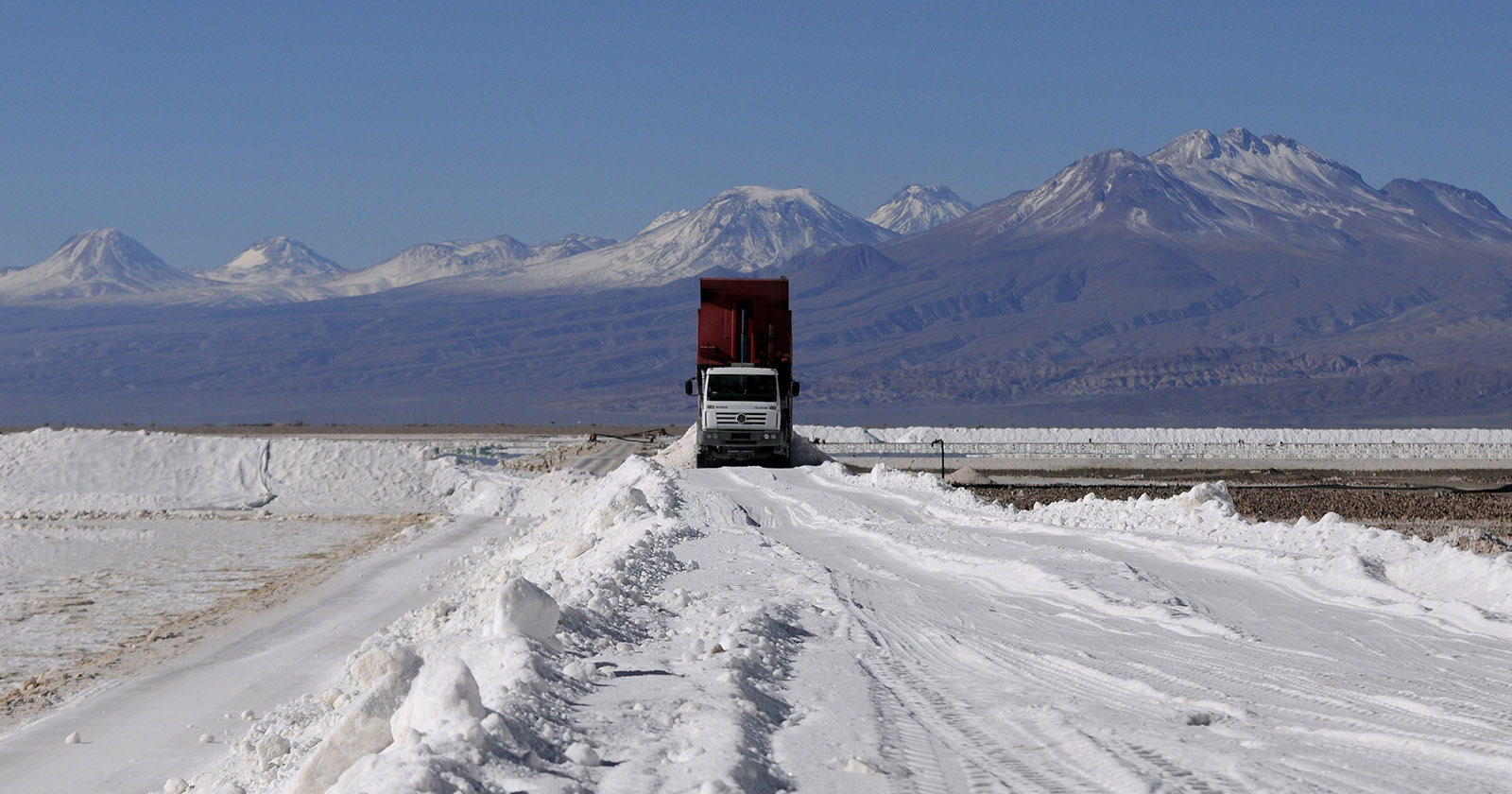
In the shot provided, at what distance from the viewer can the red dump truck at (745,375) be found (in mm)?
33125

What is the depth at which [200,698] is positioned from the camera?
13523 mm

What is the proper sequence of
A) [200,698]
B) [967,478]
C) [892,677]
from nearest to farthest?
[892,677], [200,698], [967,478]

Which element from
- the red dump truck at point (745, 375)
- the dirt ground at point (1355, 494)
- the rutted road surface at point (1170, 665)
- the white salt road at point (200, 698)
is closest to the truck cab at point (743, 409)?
the red dump truck at point (745, 375)

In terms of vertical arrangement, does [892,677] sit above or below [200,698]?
above

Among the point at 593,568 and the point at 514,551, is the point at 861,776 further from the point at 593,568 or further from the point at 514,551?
the point at 514,551

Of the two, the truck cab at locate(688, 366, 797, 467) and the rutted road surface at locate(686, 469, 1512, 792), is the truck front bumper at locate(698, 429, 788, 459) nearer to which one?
the truck cab at locate(688, 366, 797, 467)

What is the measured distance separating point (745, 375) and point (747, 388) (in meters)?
0.28

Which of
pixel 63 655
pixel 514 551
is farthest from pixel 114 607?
pixel 514 551

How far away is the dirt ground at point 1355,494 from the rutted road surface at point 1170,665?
5.01 metres

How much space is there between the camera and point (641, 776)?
648cm

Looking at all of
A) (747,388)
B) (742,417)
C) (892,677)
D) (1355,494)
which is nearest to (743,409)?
(742,417)

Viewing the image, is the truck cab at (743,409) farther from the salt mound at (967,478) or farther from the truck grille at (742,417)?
the salt mound at (967,478)

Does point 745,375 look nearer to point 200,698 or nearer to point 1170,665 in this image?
point 200,698

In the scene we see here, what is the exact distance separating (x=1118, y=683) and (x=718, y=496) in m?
17.1
